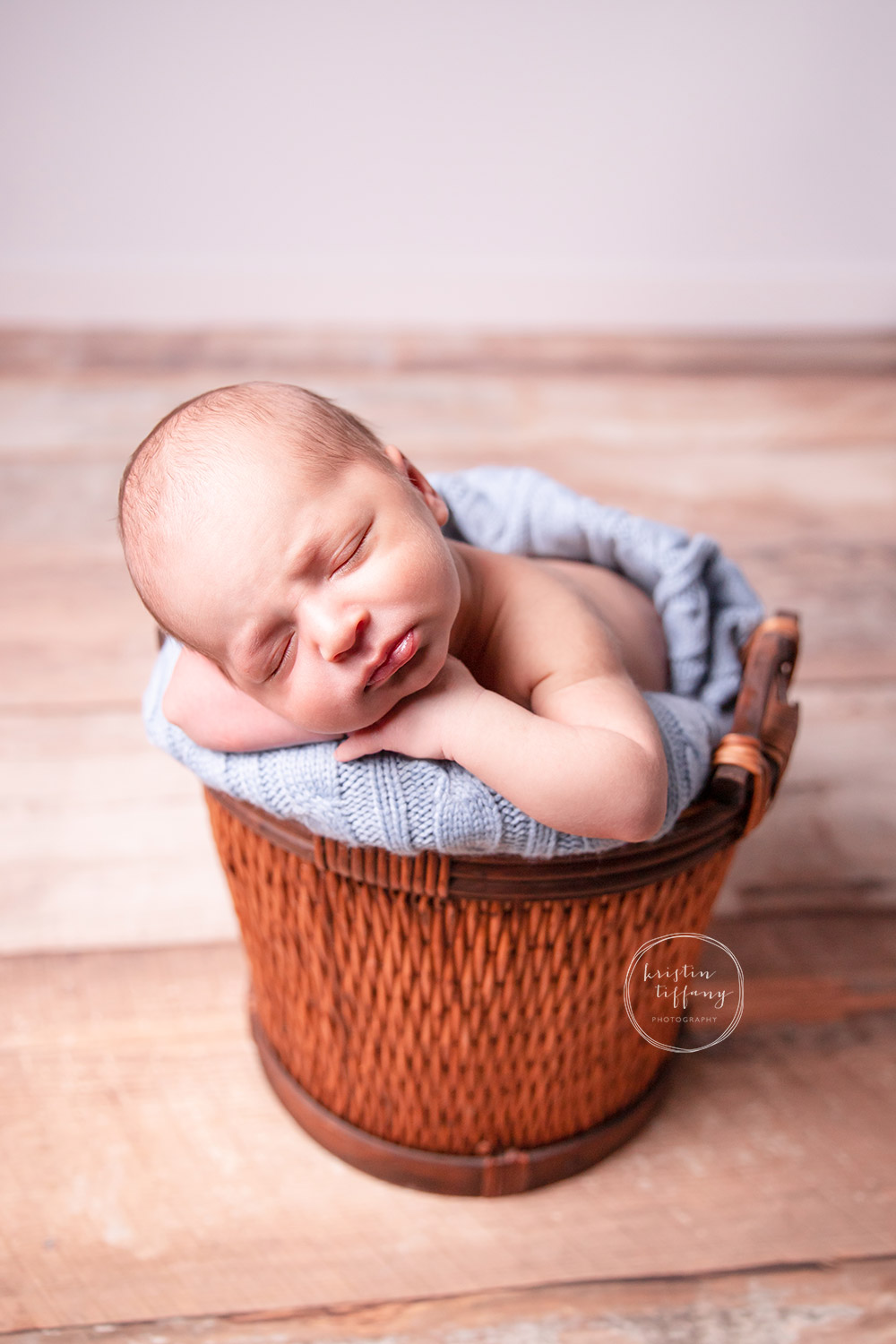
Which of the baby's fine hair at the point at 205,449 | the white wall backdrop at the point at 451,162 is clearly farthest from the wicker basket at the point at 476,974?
the white wall backdrop at the point at 451,162

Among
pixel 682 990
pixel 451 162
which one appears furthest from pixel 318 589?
pixel 451 162

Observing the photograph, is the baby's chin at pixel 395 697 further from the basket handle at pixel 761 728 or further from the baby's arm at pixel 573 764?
the basket handle at pixel 761 728

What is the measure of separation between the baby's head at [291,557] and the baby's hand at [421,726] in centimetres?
2

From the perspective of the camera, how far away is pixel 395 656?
2.18 feet

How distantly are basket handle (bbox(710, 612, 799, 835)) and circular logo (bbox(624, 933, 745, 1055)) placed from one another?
133mm

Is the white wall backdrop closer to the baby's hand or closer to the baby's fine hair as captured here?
the baby's fine hair

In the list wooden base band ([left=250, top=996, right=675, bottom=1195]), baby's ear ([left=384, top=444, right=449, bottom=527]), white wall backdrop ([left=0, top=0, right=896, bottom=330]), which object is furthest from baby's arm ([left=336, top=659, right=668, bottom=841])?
white wall backdrop ([left=0, top=0, right=896, bottom=330])

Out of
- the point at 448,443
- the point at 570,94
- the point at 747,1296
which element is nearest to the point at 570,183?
the point at 570,94

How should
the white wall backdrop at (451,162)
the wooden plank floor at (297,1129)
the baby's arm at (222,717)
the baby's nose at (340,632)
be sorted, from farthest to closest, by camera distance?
the white wall backdrop at (451,162) → the wooden plank floor at (297,1129) → the baby's arm at (222,717) → the baby's nose at (340,632)

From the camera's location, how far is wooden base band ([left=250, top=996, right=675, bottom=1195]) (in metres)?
0.94

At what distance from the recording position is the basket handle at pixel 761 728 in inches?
30.3

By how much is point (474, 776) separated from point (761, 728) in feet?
0.80

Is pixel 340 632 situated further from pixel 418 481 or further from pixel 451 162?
pixel 451 162

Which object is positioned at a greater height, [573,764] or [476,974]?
[573,764]
